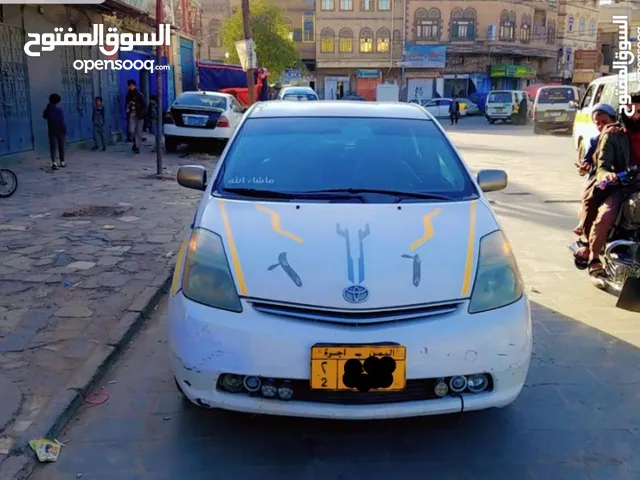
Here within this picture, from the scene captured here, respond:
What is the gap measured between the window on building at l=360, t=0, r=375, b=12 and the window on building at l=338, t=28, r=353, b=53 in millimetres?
2234

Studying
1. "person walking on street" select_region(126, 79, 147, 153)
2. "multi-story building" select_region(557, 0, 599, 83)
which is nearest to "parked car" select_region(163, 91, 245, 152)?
"person walking on street" select_region(126, 79, 147, 153)

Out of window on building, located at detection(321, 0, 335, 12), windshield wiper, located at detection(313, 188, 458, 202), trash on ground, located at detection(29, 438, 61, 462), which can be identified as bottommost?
trash on ground, located at detection(29, 438, 61, 462)

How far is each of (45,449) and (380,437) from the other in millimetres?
1598

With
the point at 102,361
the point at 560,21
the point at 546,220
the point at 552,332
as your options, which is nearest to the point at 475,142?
the point at 546,220

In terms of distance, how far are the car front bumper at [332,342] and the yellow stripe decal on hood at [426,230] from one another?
1.28 ft

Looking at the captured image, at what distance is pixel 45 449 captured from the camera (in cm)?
302

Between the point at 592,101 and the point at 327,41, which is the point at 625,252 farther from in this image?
the point at 327,41

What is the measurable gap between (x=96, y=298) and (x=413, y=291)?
3212 mm

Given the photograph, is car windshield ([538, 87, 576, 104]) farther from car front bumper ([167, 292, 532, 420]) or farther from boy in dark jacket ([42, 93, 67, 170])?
car front bumper ([167, 292, 532, 420])

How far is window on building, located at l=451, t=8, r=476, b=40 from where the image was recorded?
185 feet

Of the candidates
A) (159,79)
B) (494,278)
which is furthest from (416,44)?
(494,278)

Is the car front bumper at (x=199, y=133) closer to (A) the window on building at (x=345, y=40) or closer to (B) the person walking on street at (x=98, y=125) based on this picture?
(B) the person walking on street at (x=98, y=125)

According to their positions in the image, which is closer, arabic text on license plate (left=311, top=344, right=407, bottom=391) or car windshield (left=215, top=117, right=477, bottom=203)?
arabic text on license plate (left=311, top=344, right=407, bottom=391)

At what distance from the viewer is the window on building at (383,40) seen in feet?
185
